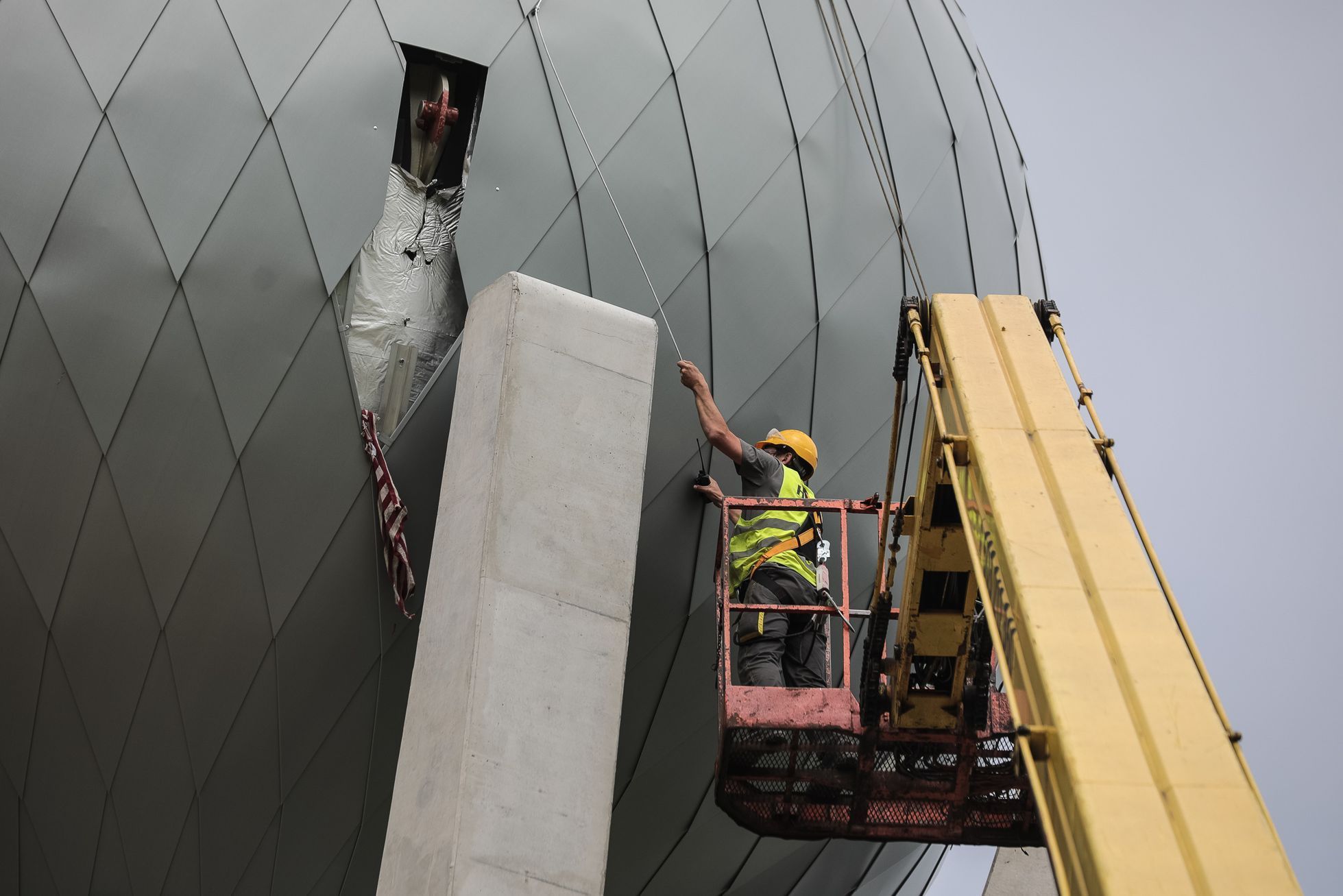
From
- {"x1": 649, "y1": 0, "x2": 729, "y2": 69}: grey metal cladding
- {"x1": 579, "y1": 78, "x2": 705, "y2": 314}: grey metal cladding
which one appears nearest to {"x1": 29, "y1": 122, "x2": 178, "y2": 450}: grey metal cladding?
{"x1": 579, "y1": 78, "x2": 705, "y2": 314}: grey metal cladding

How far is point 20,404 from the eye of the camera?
31.2 feet

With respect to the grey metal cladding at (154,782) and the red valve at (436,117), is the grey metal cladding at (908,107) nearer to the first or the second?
the red valve at (436,117)

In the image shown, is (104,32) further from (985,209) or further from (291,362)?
(985,209)

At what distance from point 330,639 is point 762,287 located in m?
4.22

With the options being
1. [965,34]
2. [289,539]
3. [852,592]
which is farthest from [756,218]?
[965,34]

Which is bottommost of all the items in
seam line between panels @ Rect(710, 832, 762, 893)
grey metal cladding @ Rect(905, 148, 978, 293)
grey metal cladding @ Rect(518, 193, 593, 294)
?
seam line between panels @ Rect(710, 832, 762, 893)

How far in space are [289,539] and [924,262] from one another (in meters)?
5.85

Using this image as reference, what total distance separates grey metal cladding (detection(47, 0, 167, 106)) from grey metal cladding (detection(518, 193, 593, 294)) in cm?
317

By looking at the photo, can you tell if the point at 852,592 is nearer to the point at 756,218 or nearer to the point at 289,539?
the point at 756,218

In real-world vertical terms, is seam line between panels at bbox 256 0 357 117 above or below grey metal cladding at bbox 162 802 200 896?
above

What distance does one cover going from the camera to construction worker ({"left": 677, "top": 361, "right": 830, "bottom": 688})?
9.27 metres

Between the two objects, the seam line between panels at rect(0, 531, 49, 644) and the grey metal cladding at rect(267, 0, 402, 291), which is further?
the seam line between panels at rect(0, 531, 49, 644)

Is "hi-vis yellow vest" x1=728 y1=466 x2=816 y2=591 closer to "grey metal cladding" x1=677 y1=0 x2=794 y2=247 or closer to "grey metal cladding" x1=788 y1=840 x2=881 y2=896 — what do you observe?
"grey metal cladding" x1=677 y1=0 x2=794 y2=247

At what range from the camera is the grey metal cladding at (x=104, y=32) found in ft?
30.6
